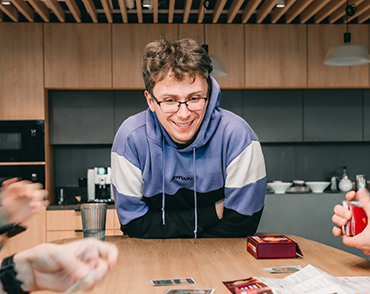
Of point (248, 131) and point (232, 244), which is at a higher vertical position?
point (248, 131)

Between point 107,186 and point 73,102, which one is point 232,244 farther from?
point 73,102

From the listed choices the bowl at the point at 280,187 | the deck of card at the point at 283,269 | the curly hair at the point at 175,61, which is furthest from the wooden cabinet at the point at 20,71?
the deck of card at the point at 283,269

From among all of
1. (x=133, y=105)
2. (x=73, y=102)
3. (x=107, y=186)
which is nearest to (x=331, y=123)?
(x=133, y=105)

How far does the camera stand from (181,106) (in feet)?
4.81

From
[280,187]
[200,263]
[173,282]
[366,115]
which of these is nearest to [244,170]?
[200,263]

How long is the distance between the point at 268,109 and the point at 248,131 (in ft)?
9.40

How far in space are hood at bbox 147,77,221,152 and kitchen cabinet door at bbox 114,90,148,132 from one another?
8.79 ft

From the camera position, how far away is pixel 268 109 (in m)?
4.36

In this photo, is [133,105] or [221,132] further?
[133,105]

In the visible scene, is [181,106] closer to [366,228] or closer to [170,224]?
[170,224]

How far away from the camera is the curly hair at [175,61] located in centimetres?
143

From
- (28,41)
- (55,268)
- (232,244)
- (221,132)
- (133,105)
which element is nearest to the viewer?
(55,268)

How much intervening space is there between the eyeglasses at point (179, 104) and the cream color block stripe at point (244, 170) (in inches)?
10.3

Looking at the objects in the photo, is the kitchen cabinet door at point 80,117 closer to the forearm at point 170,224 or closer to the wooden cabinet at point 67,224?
the wooden cabinet at point 67,224
